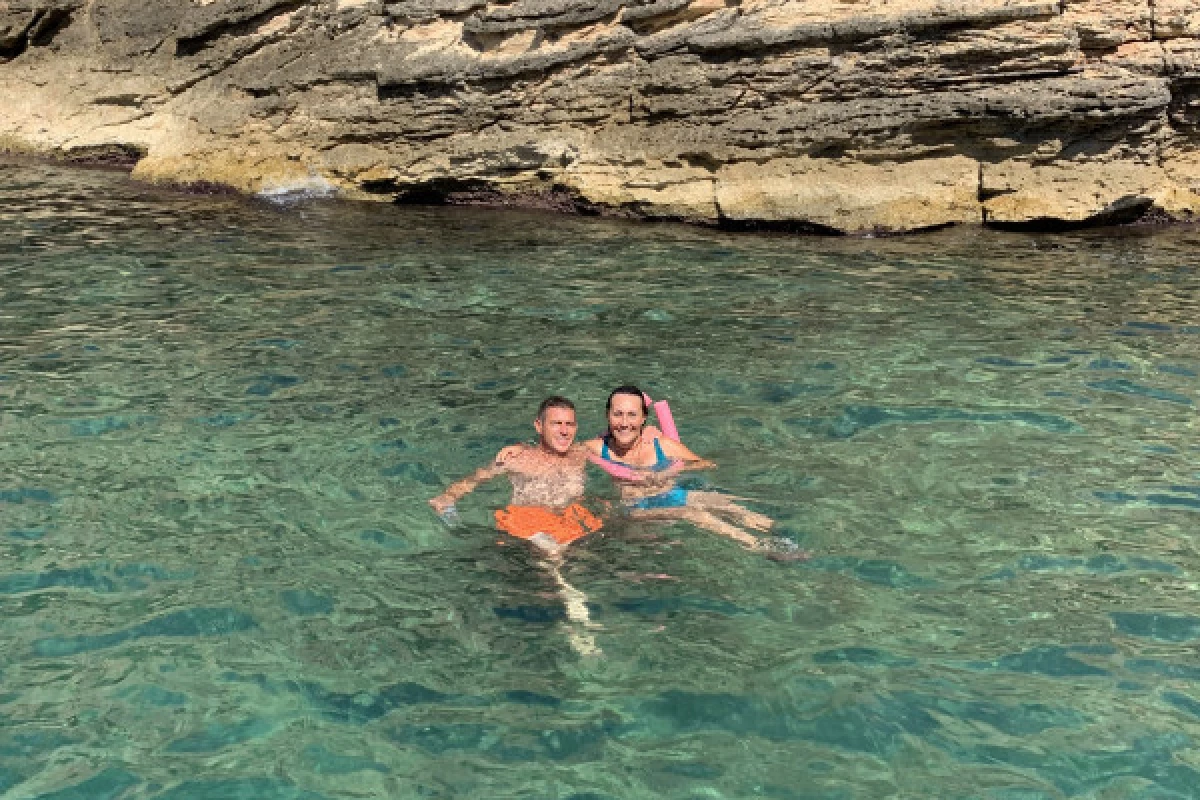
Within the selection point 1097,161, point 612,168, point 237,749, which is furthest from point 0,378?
point 1097,161

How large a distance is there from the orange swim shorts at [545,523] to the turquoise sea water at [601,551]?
4.4 inches

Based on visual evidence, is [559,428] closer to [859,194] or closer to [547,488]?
[547,488]

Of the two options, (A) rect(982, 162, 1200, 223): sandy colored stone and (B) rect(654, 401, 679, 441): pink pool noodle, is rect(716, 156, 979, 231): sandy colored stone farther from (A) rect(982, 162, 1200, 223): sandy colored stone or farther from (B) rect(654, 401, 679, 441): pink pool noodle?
(B) rect(654, 401, 679, 441): pink pool noodle

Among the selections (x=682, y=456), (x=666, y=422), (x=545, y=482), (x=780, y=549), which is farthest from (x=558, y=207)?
(x=780, y=549)

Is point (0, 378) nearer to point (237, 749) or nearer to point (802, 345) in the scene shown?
point (237, 749)

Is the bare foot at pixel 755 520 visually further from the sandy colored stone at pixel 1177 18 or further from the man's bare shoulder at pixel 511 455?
the sandy colored stone at pixel 1177 18

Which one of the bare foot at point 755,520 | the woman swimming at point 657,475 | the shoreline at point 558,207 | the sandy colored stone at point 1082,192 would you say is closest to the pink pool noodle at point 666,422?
the woman swimming at point 657,475

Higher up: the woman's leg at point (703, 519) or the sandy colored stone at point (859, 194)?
the sandy colored stone at point (859, 194)

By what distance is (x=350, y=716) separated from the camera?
402 cm

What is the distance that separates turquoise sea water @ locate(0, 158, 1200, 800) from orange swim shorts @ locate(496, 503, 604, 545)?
0.36ft

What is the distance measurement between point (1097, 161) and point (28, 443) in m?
11.0

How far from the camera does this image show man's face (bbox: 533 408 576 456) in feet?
19.8

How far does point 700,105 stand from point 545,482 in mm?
8128

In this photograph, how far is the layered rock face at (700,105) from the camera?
11789mm
